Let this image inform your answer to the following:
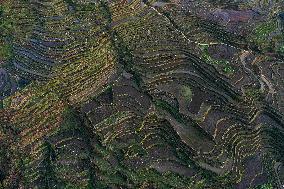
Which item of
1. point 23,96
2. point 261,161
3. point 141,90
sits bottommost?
point 261,161

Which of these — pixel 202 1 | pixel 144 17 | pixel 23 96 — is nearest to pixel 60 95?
pixel 23 96

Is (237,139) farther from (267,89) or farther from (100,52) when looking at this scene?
(100,52)

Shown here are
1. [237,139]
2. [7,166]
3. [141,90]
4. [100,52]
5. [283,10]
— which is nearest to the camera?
[7,166]

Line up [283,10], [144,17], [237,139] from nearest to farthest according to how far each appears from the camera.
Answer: [237,139], [144,17], [283,10]

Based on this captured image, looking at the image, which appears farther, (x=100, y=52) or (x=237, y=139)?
(x=100, y=52)

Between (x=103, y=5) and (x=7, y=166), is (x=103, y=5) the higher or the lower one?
the higher one

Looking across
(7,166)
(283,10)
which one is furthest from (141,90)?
(283,10)

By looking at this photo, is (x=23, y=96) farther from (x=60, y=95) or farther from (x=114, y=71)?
(x=114, y=71)
